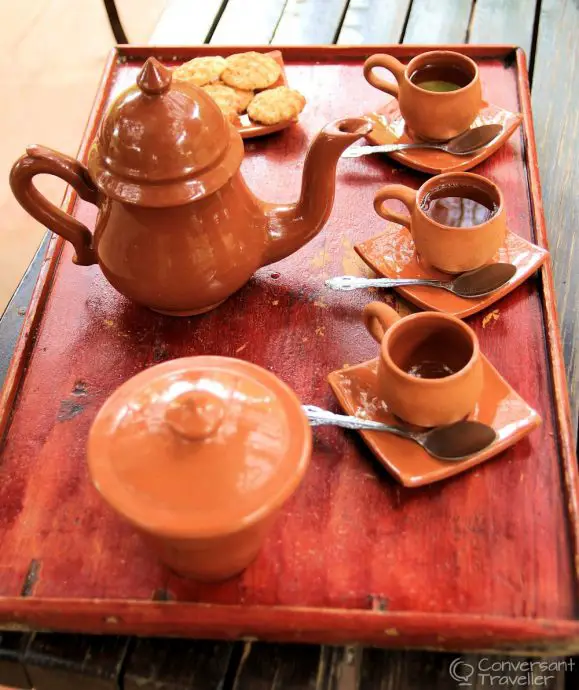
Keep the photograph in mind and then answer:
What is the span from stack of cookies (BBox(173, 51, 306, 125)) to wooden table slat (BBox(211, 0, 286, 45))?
0.96 ft

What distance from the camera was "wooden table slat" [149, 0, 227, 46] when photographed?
5.07 ft

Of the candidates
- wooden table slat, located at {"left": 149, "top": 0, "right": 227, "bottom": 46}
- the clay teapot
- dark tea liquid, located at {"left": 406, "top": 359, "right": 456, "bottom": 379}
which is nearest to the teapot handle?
the clay teapot

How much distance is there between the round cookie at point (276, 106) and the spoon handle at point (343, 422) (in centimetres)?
56

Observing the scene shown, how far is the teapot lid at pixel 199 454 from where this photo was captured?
0.53 meters

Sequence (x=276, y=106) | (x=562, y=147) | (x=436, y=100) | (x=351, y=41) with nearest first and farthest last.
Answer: (x=436, y=100)
(x=276, y=106)
(x=562, y=147)
(x=351, y=41)

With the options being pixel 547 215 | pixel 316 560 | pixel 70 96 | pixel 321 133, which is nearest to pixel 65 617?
pixel 316 560

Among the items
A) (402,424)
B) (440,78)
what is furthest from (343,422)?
(440,78)

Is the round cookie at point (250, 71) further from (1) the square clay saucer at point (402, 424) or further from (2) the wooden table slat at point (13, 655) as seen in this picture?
(2) the wooden table slat at point (13, 655)

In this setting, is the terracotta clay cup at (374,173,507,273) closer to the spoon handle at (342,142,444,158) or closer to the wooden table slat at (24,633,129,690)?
the spoon handle at (342,142,444,158)

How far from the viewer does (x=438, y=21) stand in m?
1.57

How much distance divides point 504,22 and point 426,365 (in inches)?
43.5

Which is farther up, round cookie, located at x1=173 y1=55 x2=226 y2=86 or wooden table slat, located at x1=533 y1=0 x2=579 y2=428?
round cookie, located at x1=173 y1=55 x2=226 y2=86

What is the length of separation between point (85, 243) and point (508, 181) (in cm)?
59

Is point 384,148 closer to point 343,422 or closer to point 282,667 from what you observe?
point 343,422
